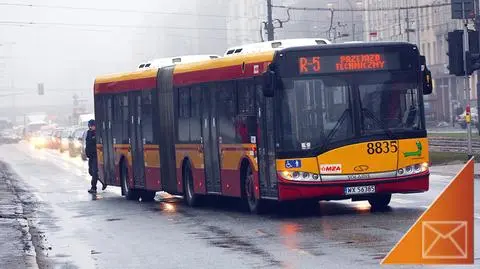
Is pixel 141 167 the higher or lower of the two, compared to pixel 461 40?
lower

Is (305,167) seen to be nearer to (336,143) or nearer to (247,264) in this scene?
(336,143)

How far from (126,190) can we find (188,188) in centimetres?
483

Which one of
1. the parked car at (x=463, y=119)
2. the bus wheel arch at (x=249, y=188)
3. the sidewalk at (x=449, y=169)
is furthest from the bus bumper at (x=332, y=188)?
the parked car at (x=463, y=119)

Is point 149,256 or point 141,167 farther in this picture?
point 141,167

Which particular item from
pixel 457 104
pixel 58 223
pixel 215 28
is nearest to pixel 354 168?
pixel 58 223

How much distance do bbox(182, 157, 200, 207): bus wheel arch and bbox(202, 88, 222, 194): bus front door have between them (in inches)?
38.5

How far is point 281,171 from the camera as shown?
22.0m

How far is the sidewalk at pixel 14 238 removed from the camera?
1664 cm

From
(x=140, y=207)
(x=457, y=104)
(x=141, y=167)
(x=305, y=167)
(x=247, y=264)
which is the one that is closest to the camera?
(x=247, y=264)

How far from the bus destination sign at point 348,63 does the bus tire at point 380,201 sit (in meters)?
2.07

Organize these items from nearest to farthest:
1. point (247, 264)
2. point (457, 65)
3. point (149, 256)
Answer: point (247, 264) → point (149, 256) → point (457, 65)

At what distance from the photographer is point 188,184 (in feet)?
89.7

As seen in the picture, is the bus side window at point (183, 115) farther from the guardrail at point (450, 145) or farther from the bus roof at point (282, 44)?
the guardrail at point (450, 145)

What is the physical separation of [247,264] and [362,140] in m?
6.88
